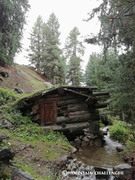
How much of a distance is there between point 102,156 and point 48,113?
203 inches

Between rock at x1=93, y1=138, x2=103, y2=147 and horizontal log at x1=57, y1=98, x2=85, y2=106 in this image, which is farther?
horizontal log at x1=57, y1=98, x2=85, y2=106

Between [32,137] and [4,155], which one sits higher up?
[4,155]

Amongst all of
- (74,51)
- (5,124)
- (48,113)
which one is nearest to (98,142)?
(48,113)

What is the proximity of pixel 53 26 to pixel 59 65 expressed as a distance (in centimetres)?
950

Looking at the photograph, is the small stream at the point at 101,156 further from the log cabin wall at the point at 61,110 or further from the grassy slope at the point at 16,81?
the grassy slope at the point at 16,81

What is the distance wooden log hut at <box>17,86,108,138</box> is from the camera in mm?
11688

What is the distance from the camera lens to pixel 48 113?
38.9 feet

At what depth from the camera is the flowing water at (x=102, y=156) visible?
775 centimetres

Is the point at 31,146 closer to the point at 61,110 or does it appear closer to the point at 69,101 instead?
the point at 61,110

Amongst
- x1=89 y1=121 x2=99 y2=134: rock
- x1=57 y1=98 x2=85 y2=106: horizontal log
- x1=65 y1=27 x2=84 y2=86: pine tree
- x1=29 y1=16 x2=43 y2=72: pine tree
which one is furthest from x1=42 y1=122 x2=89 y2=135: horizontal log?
x1=29 y1=16 x2=43 y2=72: pine tree

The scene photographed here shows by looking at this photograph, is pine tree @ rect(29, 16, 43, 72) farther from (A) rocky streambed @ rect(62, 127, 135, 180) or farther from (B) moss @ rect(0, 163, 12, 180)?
(B) moss @ rect(0, 163, 12, 180)

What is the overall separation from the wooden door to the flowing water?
10.9 feet

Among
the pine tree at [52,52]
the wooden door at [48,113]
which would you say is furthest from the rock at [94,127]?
the pine tree at [52,52]

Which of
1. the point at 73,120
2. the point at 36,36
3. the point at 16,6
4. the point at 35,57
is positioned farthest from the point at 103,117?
the point at 36,36
